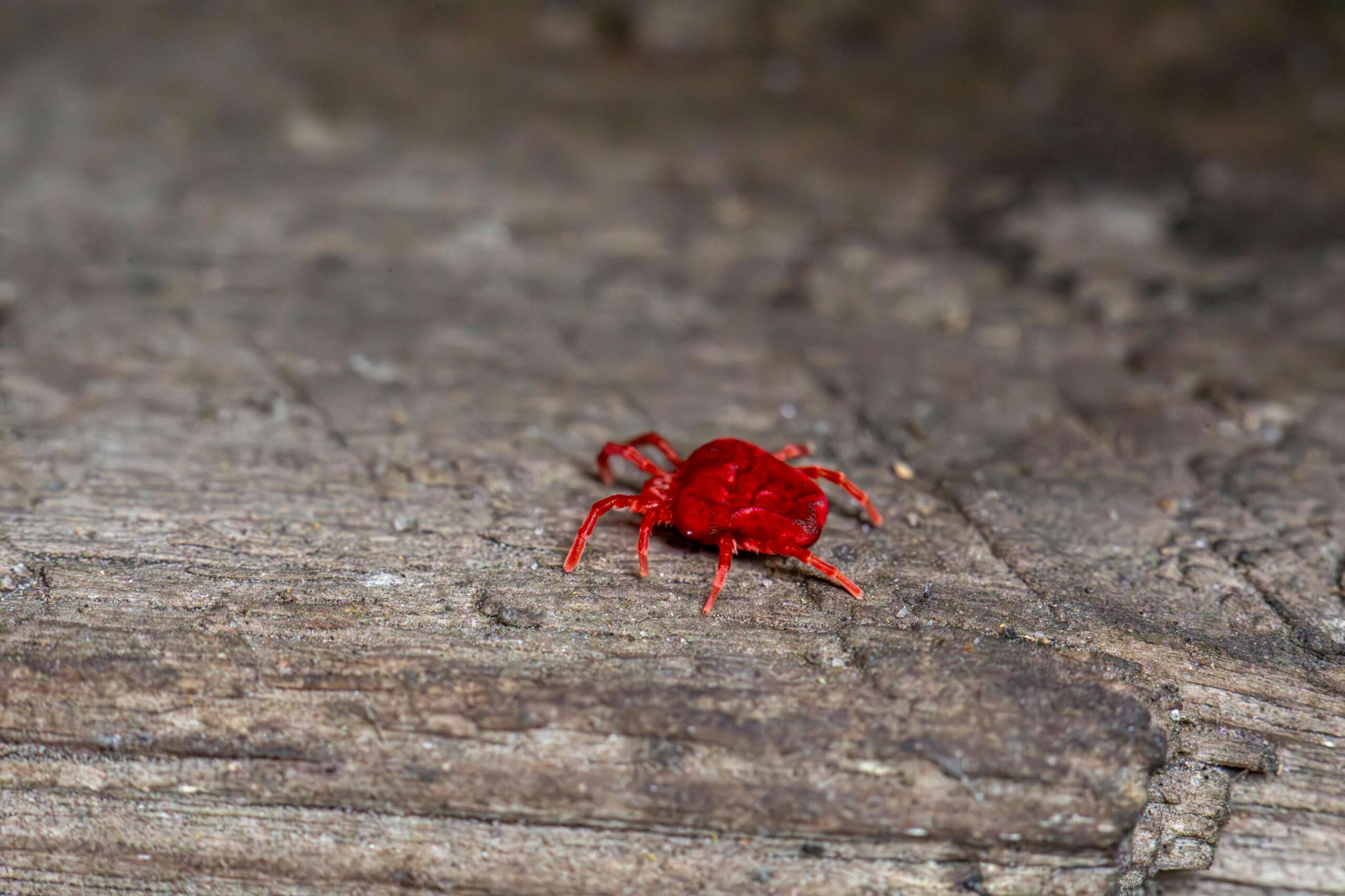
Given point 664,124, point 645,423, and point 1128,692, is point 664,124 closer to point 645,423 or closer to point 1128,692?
point 645,423

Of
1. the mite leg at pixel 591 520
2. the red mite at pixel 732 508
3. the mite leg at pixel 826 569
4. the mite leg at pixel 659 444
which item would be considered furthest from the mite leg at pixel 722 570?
the mite leg at pixel 659 444

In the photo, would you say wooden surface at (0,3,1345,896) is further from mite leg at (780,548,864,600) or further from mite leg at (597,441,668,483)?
mite leg at (597,441,668,483)

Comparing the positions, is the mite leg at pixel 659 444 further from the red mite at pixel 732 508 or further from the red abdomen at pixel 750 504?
the red abdomen at pixel 750 504

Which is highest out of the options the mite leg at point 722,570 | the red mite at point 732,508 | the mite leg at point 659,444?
the mite leg at point 659,444

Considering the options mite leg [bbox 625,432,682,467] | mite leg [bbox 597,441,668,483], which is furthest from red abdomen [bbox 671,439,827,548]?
mite leg [bbox 625,432,682,467]

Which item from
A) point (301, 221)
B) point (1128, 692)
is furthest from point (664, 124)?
point (1128, 692)

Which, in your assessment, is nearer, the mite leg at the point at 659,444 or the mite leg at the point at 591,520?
the mite leg at the point at 591,520

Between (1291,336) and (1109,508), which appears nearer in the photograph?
(1109,508)
